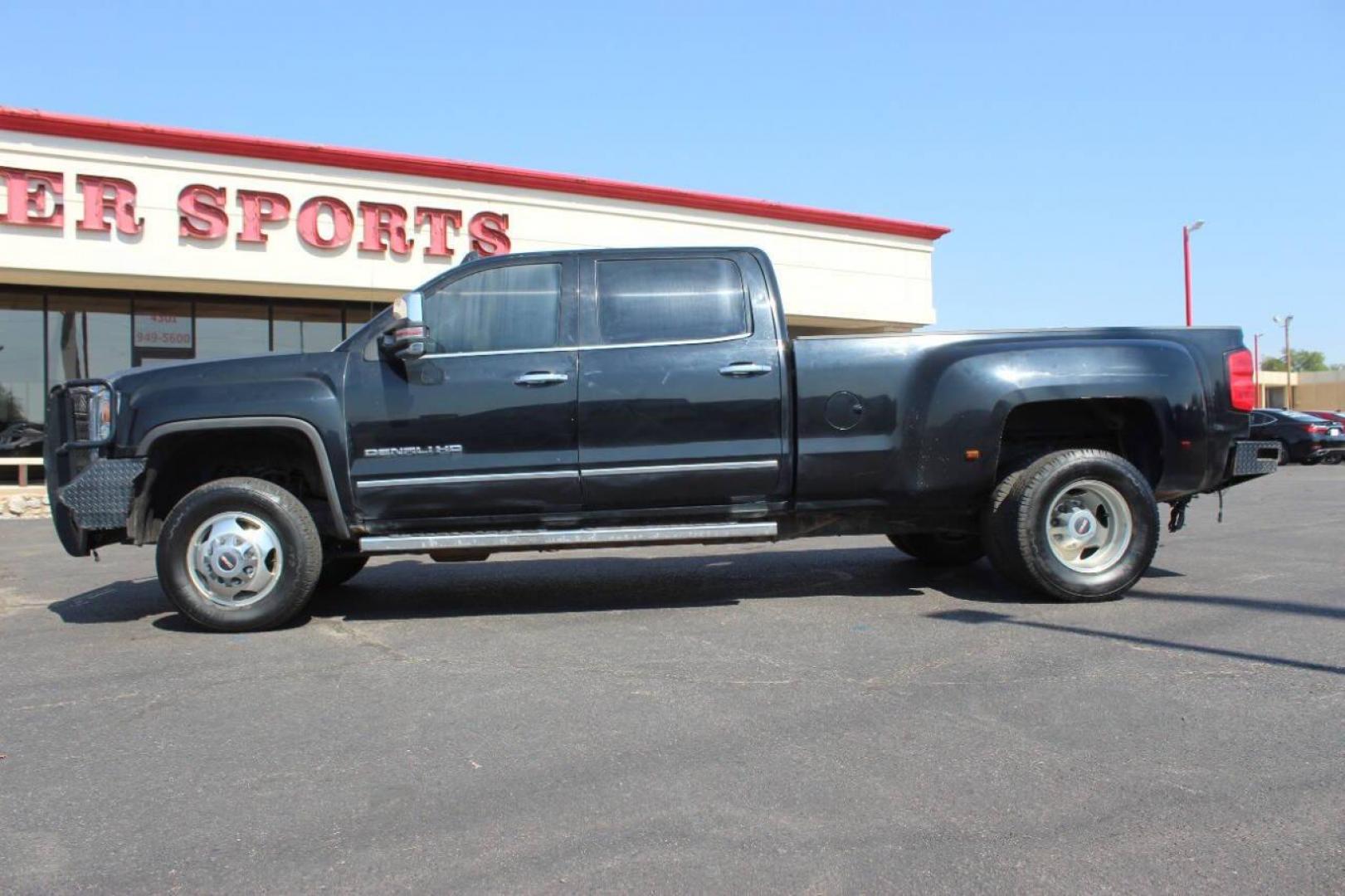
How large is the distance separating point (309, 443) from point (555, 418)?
1.33m

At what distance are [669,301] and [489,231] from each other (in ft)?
42.8

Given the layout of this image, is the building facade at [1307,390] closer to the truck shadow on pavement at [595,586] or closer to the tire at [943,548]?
the tire at [943,548]

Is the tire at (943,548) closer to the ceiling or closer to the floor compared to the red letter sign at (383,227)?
closer to the floor

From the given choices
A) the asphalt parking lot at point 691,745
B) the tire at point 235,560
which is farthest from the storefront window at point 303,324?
the tire at point 235,560

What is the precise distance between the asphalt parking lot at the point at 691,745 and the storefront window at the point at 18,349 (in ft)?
42.2

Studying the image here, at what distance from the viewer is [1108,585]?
6.01 m

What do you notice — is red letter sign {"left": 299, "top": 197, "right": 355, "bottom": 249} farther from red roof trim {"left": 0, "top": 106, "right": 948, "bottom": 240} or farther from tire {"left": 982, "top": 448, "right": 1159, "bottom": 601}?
tire {"left": 982, "top": 448, "right": 1159, "bottom": 601}

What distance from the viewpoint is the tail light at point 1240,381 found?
6.14 m

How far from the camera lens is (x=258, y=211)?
54.7 feet

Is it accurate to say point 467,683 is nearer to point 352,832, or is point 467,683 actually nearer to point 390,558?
point 352,832

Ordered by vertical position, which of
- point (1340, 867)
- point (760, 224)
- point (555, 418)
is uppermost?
point (760, 224)

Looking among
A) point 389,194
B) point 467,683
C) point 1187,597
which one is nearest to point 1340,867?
point 467,683

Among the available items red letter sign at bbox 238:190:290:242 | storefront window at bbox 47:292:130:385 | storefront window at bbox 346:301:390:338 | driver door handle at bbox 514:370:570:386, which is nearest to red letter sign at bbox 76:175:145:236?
red letter sign at bbox 238:190:290:242

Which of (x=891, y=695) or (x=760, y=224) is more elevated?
(x=760, y=224)
